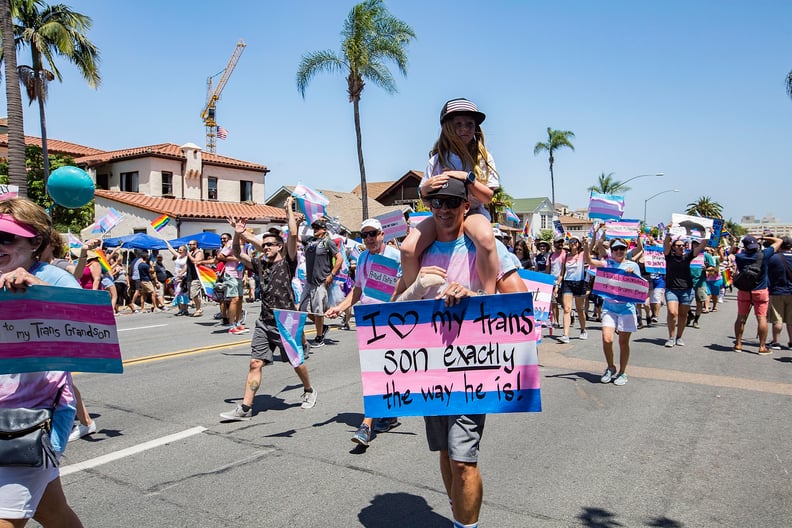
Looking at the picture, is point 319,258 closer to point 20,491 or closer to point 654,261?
point 20,491

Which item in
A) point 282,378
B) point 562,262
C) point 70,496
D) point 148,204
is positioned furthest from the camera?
point 148,204

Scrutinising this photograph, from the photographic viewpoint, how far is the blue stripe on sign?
113 inches

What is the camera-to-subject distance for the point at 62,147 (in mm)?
42562

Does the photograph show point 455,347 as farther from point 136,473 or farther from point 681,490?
point 136,473

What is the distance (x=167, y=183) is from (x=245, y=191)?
6394 mm

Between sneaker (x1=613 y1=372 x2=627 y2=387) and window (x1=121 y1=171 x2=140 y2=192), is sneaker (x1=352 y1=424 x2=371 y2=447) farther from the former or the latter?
window (x1=121 y1=171 x2=140 y2=192)

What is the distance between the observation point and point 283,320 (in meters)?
5.91

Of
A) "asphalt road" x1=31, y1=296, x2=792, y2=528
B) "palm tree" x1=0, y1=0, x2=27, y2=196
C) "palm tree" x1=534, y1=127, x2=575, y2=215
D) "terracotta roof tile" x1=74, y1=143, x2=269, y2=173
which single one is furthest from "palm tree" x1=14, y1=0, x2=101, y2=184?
"palm tree" x1=534, y1=127, x2=575, y2=215

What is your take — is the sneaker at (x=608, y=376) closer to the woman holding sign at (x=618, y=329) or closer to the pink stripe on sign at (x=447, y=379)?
the woman holding sign at (x=618, y=329)

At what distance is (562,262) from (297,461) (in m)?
8.45

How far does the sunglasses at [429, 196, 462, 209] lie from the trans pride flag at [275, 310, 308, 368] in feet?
10.7

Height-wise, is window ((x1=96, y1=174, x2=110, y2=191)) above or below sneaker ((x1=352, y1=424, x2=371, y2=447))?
above

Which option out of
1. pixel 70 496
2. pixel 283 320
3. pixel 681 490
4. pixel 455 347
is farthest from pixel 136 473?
pixel 681 490

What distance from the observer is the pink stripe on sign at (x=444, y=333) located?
2891 millimetres
